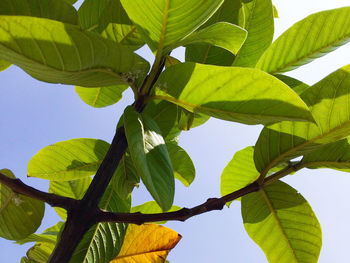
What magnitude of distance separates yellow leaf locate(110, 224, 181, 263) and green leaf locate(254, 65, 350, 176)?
32 centimetres

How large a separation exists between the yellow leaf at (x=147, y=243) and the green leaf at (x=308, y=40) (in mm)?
478

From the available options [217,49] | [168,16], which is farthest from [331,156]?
[168,16]

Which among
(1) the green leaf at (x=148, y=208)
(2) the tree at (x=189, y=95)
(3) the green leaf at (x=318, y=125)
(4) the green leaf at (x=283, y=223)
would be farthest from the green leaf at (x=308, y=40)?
(1) the green leaf at (x=148, y=208)

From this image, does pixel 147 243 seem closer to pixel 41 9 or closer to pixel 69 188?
pixel 69 188

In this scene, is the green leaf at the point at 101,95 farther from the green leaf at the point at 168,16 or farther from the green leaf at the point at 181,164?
the green leaf at the point at 168,16

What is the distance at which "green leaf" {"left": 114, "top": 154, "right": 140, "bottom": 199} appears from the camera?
934 millimetres

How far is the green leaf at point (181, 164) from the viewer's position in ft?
3.47

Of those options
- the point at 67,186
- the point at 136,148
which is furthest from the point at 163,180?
the point at 67,186

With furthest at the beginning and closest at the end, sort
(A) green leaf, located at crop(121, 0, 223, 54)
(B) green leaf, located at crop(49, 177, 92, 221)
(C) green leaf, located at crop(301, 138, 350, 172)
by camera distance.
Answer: (B) green leaf, located at crop(49, 177, 92, 221)
(C) green leaf, located at crop(301, 138, 350, 172)
(A) green leaf, located at crop(121, 0, 223, 54)

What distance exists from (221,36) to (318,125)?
25cm

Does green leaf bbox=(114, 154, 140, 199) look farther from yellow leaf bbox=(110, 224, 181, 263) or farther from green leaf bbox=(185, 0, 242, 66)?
green leaf bbox=(185, 0, 242, 66)

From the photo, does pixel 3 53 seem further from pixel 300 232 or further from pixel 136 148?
pixel 300 232

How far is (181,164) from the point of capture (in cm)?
110

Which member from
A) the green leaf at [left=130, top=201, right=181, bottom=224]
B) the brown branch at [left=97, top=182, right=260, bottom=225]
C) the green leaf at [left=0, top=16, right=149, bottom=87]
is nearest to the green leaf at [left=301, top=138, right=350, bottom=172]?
the brown branch at [left=97, top=182, right=260, bottom=225]
